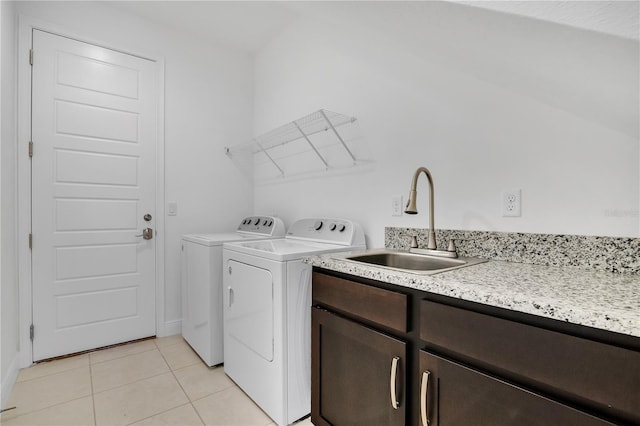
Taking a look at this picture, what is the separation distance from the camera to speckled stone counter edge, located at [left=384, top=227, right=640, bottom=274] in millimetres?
1040

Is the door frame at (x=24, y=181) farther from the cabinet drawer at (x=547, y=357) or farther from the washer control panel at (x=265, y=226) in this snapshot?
the cabinet drawer at (x=547, y=357)

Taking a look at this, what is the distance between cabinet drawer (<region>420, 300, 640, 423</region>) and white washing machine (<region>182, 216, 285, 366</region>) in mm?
1565

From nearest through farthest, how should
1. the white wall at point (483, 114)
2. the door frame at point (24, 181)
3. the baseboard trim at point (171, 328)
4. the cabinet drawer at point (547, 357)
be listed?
the cabinet drawer at point (547, 357) → the white wall at point (483, 114) → the door frame at point (24, 181) → the baseboard trim at point (171, 328)

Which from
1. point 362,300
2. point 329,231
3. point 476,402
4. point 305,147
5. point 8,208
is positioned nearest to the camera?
point 476,402

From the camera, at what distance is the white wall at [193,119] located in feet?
8.16

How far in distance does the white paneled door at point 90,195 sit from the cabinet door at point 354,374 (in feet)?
6.03

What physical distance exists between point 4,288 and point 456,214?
2502mm

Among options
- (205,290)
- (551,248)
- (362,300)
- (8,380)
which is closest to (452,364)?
(362,300)

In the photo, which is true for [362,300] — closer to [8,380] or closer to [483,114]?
[483,114]

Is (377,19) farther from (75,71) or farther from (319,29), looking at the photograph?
(75,71)

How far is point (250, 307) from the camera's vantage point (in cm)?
170

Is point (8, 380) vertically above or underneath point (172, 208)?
underneath

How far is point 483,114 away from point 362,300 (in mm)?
1007

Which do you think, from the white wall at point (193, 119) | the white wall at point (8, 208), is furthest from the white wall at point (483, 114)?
the white wall at point (8, 208)
